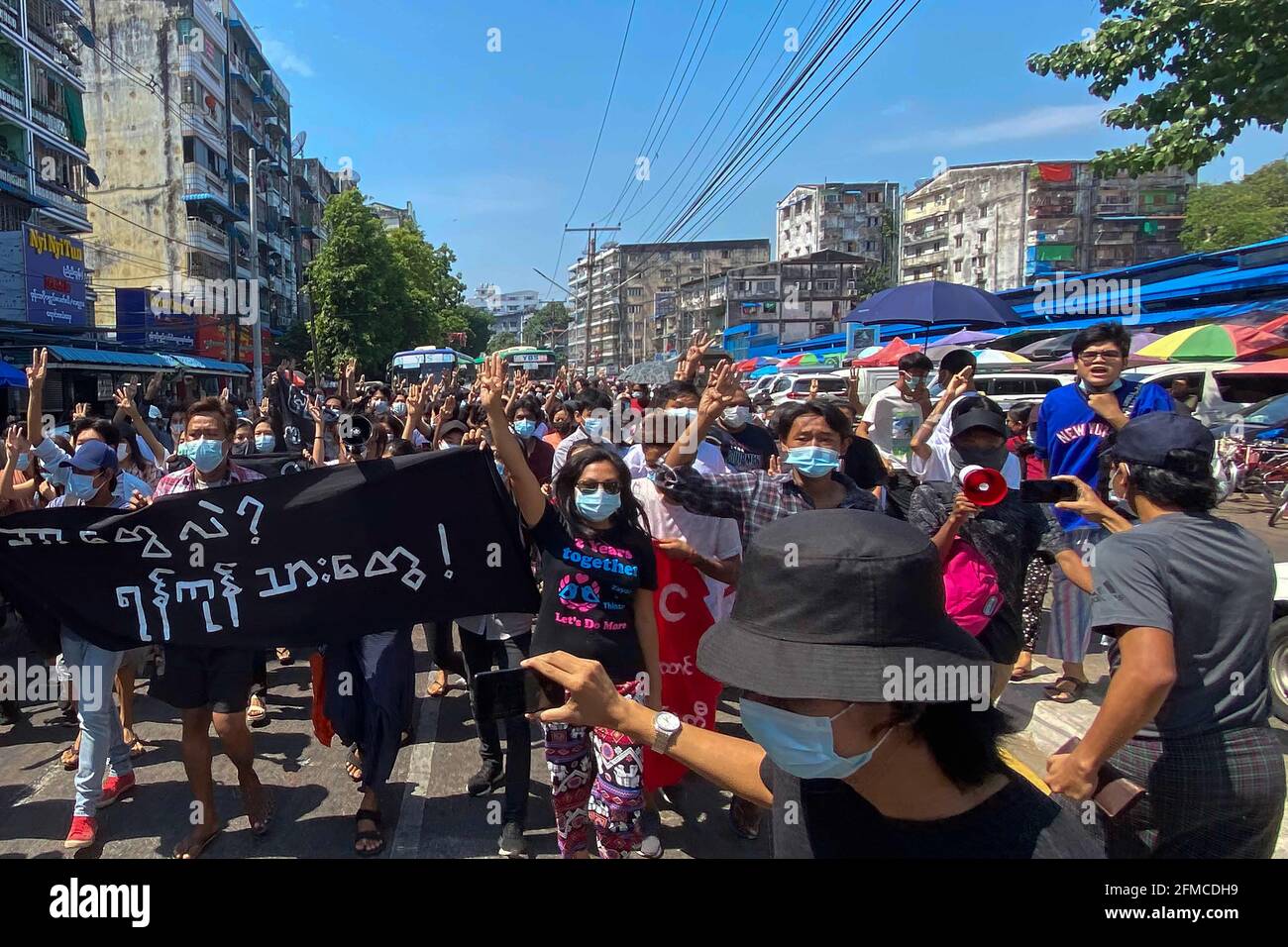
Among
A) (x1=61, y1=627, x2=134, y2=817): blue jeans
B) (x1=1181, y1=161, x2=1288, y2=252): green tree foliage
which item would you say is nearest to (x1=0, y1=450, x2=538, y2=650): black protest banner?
(x1=61, y1=627, x2=134, y2=817): blue jeans

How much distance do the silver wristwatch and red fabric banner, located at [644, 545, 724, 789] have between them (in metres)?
2.09

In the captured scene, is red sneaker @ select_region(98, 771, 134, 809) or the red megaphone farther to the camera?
red sneaker @ select_region(98, 771, 134, 809)

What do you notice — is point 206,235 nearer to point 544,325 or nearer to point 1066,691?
point 1066,691

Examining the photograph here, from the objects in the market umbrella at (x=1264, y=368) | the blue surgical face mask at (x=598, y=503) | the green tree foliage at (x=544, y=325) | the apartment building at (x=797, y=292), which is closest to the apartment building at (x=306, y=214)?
the apartment building at (x=797, y=292)

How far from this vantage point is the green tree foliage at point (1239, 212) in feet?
156

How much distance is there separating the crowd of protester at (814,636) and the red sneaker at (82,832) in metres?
0.02

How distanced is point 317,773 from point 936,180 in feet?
252

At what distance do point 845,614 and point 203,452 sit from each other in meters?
3.59

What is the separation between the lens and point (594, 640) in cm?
307

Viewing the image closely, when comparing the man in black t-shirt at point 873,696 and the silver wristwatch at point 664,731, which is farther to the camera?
the silver wristwatch at point 664,731

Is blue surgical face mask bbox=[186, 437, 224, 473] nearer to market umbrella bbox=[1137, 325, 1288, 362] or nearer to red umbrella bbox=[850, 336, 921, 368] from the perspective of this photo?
Answer: market umbrella bbox=[1137, 325, 1288, 362]

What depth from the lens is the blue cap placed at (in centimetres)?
396

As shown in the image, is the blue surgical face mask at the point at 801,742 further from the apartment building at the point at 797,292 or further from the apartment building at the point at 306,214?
the apartment building at the point at 797,292
